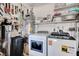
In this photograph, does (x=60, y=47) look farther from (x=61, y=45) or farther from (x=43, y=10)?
(x=43, y=10)

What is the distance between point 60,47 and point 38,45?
284 millimetres

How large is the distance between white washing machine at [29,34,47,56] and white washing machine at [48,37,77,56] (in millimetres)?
65

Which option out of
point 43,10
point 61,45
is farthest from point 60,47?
point 43,10

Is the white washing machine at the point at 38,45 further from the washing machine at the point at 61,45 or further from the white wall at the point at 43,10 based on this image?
the white wall at the point at 43,10

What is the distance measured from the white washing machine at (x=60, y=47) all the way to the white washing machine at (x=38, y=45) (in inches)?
2.6

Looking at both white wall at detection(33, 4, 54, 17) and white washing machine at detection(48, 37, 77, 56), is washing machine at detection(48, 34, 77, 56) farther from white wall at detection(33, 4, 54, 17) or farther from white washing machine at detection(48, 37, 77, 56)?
white wall at detection(33, 4, 54, 17)

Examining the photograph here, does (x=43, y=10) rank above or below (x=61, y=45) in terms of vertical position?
above

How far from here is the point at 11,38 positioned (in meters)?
1.95

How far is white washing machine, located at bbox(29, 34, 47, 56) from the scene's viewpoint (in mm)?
1924

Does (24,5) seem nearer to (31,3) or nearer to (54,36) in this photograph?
(31,3)

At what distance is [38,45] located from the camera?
1935 millimetres

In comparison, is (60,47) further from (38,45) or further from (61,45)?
(38,45)

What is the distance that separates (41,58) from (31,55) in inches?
5.4

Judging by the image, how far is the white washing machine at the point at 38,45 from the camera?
1924 mm
